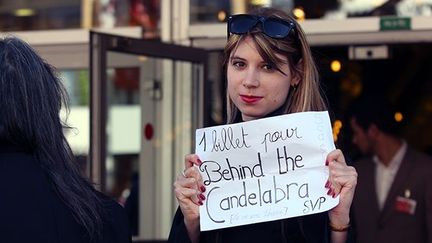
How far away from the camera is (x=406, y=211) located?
6.30 meters

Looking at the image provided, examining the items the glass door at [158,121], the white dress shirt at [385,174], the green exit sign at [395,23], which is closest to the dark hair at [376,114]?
the white dress shirt at [385,174]

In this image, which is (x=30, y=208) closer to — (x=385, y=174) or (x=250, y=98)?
(x=250, y=98)

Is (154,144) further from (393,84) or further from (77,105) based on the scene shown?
(393,84)

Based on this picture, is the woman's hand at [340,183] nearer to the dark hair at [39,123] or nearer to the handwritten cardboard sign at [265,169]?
the handwritten cardboard sign at [265,169]

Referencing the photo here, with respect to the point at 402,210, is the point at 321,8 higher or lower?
higher

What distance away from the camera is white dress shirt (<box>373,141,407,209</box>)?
6.54 m

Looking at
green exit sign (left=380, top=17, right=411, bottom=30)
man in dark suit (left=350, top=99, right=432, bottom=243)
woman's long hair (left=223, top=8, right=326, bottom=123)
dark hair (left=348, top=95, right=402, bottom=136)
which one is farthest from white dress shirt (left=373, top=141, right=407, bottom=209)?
woman's long hair (left=223, top=8, right=326, bottom=123)

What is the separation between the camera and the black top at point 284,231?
120 inches

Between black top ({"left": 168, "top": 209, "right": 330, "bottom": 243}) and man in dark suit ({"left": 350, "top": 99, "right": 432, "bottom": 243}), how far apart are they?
3081mm

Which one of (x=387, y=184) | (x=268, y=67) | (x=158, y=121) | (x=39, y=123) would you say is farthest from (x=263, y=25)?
(x=387, y=184)

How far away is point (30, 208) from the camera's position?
2592 mm

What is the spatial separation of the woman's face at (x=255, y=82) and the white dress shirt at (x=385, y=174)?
3.51 meters

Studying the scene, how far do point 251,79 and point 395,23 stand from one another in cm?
300

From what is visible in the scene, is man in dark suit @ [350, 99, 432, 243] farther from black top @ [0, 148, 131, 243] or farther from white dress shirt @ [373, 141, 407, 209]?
black top @ [0, 148, 131, 243]
